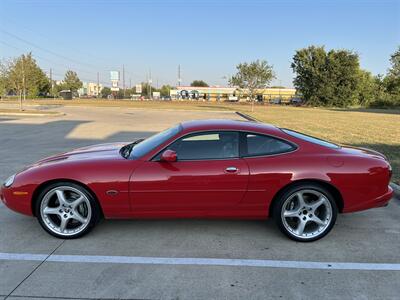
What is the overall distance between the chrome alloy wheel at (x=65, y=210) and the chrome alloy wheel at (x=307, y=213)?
223 cm

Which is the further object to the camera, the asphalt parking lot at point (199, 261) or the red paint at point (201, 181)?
the red paint at point (201, 181)

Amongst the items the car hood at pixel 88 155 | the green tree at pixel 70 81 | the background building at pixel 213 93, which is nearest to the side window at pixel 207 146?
the car hood at pixel 88 155

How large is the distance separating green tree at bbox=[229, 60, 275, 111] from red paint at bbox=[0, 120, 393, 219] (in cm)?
3493

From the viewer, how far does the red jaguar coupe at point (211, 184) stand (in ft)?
13.3

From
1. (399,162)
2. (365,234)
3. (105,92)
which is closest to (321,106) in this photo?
(399,162)

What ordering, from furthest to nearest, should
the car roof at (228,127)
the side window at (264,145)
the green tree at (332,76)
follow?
the green tree at (332,76)
the car roof at (228,127)
the side window at (264,145)

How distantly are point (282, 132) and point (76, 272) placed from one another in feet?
8.88

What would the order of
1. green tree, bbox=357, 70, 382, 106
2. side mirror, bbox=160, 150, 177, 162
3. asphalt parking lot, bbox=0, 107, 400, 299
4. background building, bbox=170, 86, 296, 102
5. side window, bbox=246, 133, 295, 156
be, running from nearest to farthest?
1. asphalt parking lot, bbox=0, 107, 400, 299
2. side mirror, bbox=160, 150, 177, 162
3. side window, bbox=246, 133, 295, 156
4. green tree, bbox=357, 70, 382, 106
5. background building, bbox=170, 86, 296, 102

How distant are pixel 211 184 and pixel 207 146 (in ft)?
1.49

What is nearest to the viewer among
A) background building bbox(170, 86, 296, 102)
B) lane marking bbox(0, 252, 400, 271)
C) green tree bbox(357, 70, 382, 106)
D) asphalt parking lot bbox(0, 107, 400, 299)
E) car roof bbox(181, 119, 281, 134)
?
asphalt parking lot bbox(0, 107, 400, 299)

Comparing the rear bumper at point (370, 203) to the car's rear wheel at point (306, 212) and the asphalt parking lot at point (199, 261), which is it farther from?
the asphalt parking lot at point (199, 261)

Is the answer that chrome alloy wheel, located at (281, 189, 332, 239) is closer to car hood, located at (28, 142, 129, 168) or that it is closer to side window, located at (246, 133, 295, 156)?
side window, located at (246, 133, 295, 156)

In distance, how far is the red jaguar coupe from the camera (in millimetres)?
4043

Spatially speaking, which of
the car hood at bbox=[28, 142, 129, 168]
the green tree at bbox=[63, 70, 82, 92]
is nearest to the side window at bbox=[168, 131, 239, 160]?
the car hood at bbox=[28, 142, 129, 168]
